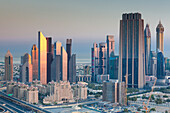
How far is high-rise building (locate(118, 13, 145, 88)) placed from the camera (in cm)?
3131

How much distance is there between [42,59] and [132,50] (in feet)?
28.5

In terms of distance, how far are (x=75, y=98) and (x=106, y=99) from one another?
8.29ft

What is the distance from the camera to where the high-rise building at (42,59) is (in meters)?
31.4

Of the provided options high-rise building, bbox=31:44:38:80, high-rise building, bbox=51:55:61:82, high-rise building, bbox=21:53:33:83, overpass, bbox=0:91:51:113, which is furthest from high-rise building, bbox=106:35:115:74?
overpass, bbox=0:91:51:113

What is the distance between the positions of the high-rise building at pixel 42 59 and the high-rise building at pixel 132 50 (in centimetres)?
729

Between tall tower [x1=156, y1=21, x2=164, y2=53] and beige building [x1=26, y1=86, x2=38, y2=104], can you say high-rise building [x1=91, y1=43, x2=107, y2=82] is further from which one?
beige building [x1=26, y1=86, x2=38, y2=104]

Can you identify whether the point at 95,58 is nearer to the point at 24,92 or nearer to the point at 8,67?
the point at 8,67

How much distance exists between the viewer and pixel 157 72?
112 feet

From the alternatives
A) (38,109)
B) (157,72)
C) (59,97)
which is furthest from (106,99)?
(157,72)

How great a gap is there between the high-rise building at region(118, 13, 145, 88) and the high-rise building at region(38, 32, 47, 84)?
7292mm

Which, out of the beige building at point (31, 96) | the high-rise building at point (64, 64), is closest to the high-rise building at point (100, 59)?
the high-rise building at point (64, 64)

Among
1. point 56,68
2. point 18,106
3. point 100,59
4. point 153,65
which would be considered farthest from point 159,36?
point 18,106

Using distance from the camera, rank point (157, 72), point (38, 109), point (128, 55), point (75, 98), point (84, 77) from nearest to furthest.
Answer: point (38, 109) < point (75, 98) < point (128, 55) < point (157, 72) < point (84, 77)

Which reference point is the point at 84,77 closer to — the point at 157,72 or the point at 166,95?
the point at 157,72
